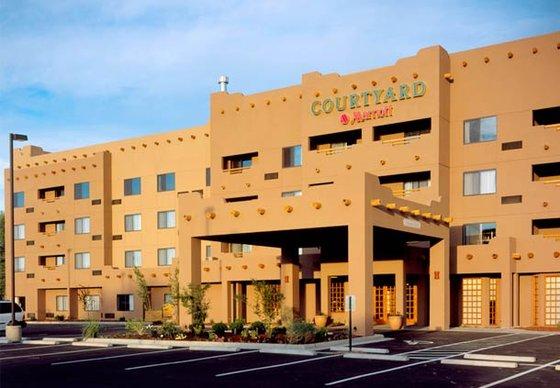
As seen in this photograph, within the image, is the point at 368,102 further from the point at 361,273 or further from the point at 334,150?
the point at 361,273

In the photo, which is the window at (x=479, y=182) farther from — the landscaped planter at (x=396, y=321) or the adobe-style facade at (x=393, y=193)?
the landscaped planter at (x=396, y=321)

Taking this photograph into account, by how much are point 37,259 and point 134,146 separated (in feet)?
52.7

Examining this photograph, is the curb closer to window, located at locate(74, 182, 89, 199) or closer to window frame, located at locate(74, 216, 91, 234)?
Result: window frame, located at locate(74, 216, 91, 234)

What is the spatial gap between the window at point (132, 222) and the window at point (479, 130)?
29.6 meters

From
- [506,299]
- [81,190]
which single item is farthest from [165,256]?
[506,299]

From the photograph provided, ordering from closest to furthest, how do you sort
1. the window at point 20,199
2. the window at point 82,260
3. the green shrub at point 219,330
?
the green shrub at point 219,330, the window at point 82,260, the window at point 20,199

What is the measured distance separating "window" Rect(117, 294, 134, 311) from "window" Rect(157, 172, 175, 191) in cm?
951

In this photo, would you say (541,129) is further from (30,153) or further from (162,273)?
(30,153)

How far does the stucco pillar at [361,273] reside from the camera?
27328mm

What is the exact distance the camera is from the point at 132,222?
5759 centimetres

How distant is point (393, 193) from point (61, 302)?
36.4m

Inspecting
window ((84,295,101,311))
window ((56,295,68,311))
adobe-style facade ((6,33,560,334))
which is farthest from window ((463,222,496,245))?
window ((56,295,68,311))

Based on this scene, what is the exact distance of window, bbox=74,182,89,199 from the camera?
6025cm

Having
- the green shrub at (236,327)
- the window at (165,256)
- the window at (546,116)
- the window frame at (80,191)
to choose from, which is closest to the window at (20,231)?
the window frame at (80,191)
